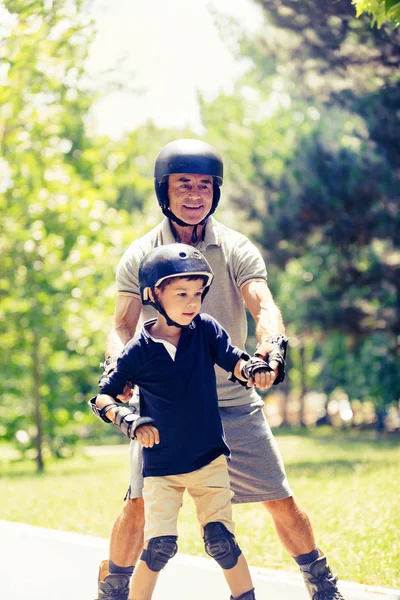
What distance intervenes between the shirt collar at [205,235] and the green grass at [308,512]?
2126 mm

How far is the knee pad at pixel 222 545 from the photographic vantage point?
4.15m

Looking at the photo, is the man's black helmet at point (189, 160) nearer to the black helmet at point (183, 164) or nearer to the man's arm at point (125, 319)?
the black helmet at point (183, 164)

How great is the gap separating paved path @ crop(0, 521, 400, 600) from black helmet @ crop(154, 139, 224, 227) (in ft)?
6.45

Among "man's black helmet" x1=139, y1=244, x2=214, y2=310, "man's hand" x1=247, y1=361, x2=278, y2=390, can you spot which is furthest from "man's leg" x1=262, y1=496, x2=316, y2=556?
"man's black helmet" x1=139, y1=244, x2=214, y2=310

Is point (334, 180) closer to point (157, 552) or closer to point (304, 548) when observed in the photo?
point (304, 548)

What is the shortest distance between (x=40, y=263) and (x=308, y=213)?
521 cm

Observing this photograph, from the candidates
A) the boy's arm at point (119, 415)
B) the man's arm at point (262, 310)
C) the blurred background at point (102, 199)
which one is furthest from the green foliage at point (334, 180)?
the boy's arm at point (119, 415)

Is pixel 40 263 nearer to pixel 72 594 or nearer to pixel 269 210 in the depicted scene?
A: pixel 269 210

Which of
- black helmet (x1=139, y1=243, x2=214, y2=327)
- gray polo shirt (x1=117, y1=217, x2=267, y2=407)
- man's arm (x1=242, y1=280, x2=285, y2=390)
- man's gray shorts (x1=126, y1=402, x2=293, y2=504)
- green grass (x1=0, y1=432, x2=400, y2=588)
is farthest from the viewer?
green grass (x1=0, y1=432, x2=400, y2=588)

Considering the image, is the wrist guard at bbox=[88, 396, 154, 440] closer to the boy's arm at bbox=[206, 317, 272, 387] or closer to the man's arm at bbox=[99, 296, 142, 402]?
the boy's arm at bbox=[206, 317, 272, 387]

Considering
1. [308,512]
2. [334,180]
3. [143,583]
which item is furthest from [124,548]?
[334,180]

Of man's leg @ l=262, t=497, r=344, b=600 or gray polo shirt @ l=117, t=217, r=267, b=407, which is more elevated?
gray polo shirt @ l=117, t=217, r=267, b=407

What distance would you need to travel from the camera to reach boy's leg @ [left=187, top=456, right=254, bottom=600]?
417cm

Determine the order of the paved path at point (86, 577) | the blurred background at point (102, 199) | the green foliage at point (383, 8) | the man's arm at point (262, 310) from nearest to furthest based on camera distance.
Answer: the man's arm at point (262, 310) < the green foliage at point (383, 8) < the paved path at point (86, 577) < the blurred background at point (102, 199)
